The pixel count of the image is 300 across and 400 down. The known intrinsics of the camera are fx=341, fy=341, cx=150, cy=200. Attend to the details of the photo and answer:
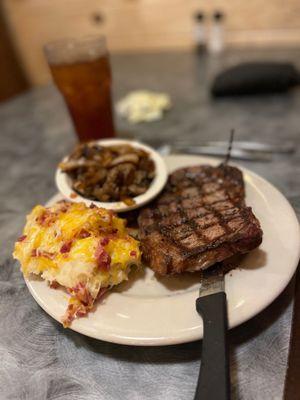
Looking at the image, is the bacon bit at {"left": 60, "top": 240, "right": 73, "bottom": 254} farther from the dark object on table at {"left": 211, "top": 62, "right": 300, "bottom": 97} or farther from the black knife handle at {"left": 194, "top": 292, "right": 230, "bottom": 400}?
the dark object on table at {"left": 211, "top": 62, "right": 300, "bottom": 97}

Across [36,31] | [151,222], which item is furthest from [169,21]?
[151,222]

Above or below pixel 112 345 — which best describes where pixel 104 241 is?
above

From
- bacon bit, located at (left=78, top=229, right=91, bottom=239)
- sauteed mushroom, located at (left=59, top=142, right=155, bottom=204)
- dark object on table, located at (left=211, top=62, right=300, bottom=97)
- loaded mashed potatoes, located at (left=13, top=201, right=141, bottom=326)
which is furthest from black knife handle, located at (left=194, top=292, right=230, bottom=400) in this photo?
dark object on table, located at (left=211, top=62, right=300, bottom=97)

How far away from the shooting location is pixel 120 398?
2.93 ft

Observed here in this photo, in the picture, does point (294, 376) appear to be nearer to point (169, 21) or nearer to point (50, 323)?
point (50, 323)

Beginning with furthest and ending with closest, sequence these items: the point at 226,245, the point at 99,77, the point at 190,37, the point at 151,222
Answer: the point at 190,37
the point at 99,77
the point at 151,222
the point at 226,245

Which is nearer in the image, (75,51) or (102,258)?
(102,258)

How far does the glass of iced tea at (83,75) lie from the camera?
5.75 feet

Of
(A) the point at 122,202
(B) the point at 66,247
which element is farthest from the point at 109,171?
(B) the point at 66,247

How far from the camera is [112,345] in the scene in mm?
1012

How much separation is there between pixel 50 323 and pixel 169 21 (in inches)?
132

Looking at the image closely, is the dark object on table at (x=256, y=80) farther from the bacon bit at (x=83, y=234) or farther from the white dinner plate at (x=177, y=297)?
the bacon bit at (x=83, y=234)

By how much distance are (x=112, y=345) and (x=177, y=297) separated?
9.6 inches

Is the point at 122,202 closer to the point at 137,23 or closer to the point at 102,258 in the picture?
the point at 102,258
